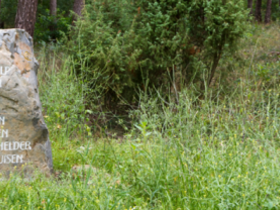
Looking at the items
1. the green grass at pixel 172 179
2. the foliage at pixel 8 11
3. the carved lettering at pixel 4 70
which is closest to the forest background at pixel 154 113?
the green grass at pixel 172 179

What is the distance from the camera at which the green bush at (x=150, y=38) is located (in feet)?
19.3

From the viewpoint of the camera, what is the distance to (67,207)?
103 inches

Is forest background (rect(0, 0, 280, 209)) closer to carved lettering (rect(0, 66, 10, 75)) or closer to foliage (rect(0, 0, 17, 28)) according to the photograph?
carved lettering (rect(0, 66, 10, 75))

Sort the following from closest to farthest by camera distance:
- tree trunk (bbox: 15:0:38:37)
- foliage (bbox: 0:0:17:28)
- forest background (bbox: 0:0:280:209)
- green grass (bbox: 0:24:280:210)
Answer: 1. green grass (bbox: 0:24:280:210)
2. forest background (bbox: 0:0:280:209)
3. tree trunk (bbox: 15:0:38:37)
4. foliage (bbox: 0:0:17:28)

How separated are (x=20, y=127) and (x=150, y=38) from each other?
3366 millimetres

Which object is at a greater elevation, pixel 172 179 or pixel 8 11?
pixel 8 11

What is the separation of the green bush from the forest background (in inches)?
1.0

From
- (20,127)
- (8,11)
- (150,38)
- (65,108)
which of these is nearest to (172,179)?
(20,127)

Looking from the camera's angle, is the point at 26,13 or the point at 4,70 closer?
the point at 4,70

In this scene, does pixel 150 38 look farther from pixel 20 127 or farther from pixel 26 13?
pixel 20 127

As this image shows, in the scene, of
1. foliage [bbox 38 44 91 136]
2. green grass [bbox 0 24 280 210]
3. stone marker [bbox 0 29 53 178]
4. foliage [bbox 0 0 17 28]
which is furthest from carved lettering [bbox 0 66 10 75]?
foliage [bbox 0 0 17 28]

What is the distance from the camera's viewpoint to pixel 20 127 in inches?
142

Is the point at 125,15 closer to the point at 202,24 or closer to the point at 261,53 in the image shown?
the point at 202,24

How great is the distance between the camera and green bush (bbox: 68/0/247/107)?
19.3 ft
